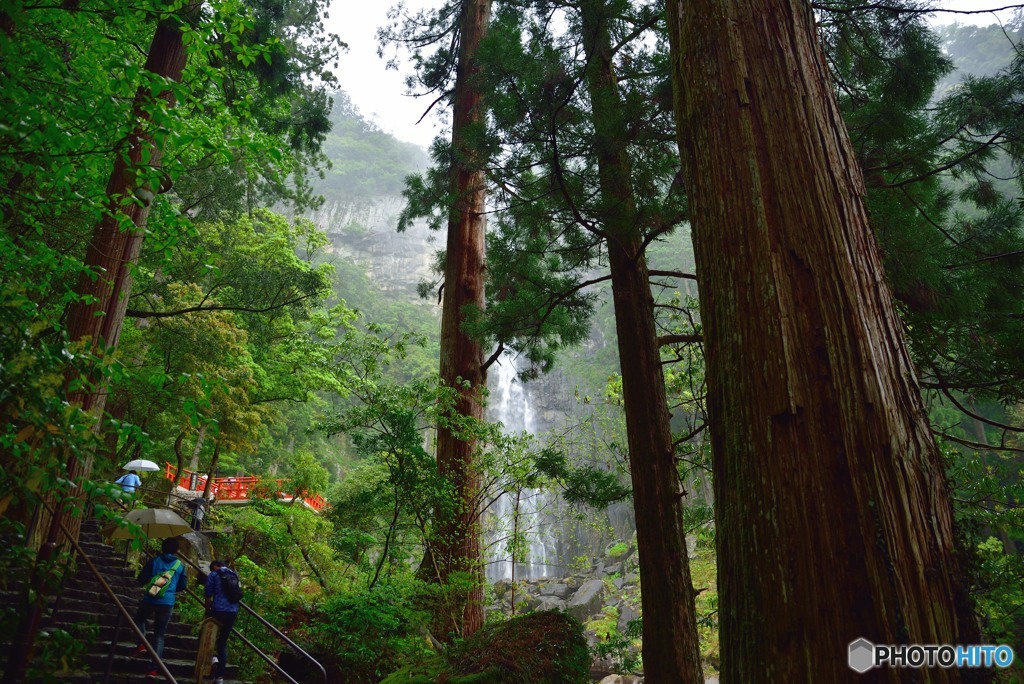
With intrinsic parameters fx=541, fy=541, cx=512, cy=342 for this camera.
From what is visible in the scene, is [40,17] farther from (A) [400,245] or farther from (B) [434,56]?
(A) [400,245]

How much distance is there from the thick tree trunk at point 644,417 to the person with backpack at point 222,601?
3.92 metres

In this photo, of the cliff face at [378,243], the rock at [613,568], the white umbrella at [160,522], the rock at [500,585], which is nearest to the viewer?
the white umbrella at [160,522]

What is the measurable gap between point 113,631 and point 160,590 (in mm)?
1115

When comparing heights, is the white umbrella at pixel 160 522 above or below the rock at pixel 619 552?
below

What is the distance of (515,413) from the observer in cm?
3042

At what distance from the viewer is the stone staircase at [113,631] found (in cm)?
→ 514

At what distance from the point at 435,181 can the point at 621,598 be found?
53.1 feet

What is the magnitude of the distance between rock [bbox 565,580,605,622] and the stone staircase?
13.8 m

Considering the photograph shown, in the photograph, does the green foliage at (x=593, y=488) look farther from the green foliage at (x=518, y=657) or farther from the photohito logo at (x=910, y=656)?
the photohito logo at (x=910, y=656)

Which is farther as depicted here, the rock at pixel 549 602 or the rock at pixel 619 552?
the rock at pixel 619 552

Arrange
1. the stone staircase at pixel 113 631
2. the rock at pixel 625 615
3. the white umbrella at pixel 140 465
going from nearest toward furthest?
the stone staircase at pixel 113 631 → the white umbrella at pixel 140 465 → the rock at pixel 625 615

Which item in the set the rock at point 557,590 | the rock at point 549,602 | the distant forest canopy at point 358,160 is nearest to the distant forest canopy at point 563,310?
the rock at point 549,602

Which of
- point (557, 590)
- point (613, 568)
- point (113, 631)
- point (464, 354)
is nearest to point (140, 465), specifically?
point (113, 631)

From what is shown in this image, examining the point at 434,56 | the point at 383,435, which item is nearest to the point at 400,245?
the point at 434,56
